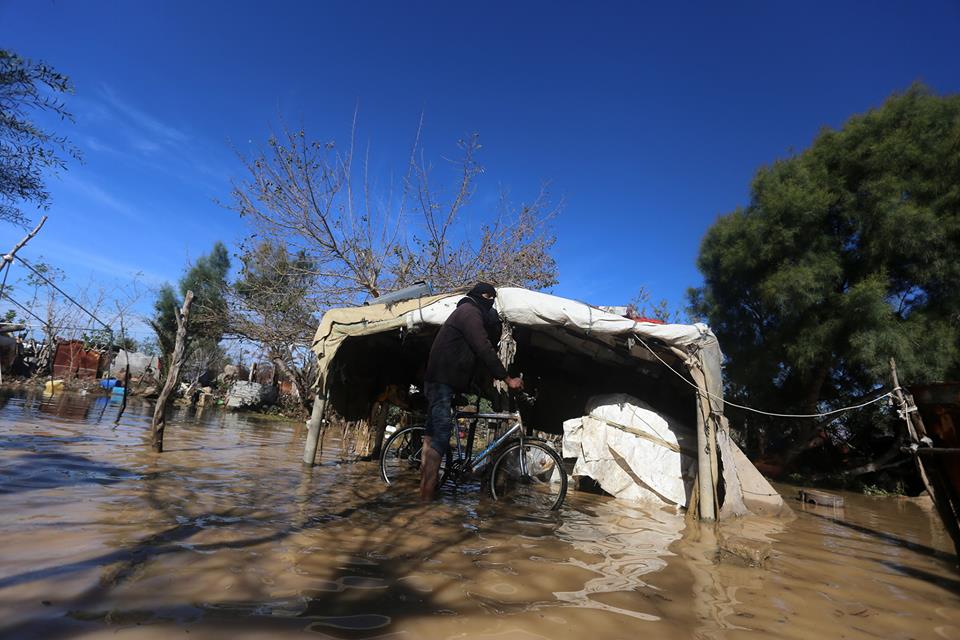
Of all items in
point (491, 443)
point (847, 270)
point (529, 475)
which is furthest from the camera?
point (847, 270)

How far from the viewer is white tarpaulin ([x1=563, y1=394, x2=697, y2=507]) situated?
5688mm

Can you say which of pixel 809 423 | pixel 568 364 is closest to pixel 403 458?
pixel 568 364

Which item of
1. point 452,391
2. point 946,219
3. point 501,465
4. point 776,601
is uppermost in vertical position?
point 946,219

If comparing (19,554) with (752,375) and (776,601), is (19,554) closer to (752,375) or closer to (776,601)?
(776,601)

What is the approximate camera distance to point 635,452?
5.82 metres

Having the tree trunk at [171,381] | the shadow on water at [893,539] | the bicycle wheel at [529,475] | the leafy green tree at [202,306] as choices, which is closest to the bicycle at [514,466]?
the bicycle wheel at [529,475]

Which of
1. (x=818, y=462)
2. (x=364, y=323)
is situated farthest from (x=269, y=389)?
(x=818, y=462)

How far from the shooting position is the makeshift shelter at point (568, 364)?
5.11 metres

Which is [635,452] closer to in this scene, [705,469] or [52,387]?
[705,469]

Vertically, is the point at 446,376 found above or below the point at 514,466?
above

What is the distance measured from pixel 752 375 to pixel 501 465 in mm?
9261

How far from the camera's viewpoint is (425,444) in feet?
15.2

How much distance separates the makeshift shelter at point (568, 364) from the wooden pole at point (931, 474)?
1.56 m

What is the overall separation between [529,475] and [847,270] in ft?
33.4
